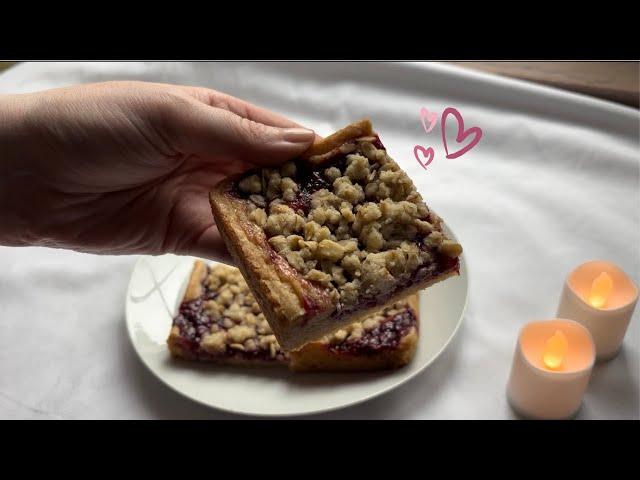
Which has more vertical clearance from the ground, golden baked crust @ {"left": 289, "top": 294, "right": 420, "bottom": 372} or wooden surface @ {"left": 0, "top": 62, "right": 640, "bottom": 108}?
wooden surface @ {"left": 0, "top": 62, "right": 640, "bottom": 108}

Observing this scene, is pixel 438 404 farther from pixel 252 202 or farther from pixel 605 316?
pixel 252 202

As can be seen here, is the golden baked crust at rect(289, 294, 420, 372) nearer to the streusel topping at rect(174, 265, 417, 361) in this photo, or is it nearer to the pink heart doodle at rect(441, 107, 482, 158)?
the streusel topping at rect(174, 265, 417, 361)

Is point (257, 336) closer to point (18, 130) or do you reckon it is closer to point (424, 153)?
point (18, 130)

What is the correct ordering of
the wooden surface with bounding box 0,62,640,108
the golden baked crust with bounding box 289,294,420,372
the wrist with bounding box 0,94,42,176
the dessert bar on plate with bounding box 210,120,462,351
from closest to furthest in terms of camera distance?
the dessert bar on plate with bounding box 210,120,462,351 → the wrist with bounding box 0,94,42,176 → the golden baked crust with bounding box 289,294,420,372 → the wooden surface with bounding box 0,62,640,108

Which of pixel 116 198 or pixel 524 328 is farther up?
pixel 116 198

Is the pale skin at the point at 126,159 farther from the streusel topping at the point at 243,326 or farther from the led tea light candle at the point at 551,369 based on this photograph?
the led tea light candle at the point at 551,369

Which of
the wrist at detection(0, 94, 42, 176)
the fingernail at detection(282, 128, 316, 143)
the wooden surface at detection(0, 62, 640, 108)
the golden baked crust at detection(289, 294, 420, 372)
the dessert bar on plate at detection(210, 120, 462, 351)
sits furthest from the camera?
the wooden surface at detection(0, 62, 640, 108)

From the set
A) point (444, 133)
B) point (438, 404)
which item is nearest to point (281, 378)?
point (438, 404)

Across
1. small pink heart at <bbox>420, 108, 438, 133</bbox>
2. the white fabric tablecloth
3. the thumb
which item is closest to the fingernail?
the thumb
